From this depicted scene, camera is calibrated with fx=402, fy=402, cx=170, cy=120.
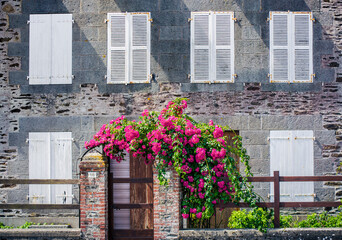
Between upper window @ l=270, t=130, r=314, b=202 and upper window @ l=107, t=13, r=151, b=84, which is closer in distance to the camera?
upper window @ l=270, t=130, r=314, b=202

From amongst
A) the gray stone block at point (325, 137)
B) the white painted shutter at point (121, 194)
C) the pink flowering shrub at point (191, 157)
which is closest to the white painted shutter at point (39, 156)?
the white painted shutter at point (121, 194)

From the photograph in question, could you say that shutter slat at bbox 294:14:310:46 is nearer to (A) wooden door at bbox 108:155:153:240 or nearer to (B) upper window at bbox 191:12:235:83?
(B) upper window at bbox 191:12:235:83

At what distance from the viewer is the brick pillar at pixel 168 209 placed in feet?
19.4

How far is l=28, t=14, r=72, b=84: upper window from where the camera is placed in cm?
870

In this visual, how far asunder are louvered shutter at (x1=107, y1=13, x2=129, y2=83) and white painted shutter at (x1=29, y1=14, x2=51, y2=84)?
4.36 ft

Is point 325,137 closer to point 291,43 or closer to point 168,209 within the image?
point 291,43

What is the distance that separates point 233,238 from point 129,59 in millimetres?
4491

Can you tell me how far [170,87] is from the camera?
28.4ft

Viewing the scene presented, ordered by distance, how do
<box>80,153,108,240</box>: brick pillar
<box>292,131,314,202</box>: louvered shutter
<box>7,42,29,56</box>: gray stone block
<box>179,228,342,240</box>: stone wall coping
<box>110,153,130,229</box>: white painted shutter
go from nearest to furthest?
<box>179,228,342,240</box>: stone wall coping, <box>80,153,108,240</box>: brick pillar, <box>110,153,130,229</box>: white painted shutter, <box>292,131,314,202</box>: louvered shutter, <box>7,42,29,56</box>: gray stone block

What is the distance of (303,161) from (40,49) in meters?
6.13

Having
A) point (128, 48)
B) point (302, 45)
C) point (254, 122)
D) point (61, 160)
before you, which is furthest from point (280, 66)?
point (61, 160)

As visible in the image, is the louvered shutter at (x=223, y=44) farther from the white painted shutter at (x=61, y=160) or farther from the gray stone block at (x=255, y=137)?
the white painted shutter at (x=61, y=160)

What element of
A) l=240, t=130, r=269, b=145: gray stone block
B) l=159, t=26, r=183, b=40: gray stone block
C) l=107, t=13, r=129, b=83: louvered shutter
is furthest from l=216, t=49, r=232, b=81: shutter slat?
l=107, t=13, r=129, b=83: louvered shutter

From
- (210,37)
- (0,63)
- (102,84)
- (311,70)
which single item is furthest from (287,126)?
(0,63)
